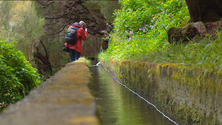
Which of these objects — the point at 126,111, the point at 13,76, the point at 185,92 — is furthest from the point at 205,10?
the point at 13,76

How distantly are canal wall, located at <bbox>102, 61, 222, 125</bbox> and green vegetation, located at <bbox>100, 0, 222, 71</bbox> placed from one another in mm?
160

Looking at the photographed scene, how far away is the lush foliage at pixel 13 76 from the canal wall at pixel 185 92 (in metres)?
2.54

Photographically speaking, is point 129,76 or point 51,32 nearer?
point 129,76

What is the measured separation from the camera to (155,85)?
253 inches

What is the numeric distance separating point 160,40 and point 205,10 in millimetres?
1377

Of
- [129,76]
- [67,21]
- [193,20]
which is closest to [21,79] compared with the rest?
[129,76]

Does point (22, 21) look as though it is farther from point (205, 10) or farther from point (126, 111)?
point (126, 111)

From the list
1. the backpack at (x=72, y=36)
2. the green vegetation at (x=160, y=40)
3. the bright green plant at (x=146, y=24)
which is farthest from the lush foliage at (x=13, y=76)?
the backpack at (x=72, y=36)

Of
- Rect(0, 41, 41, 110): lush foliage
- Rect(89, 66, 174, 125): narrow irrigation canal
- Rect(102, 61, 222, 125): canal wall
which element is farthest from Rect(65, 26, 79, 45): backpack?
Rect(102, 61, 222, 125): canal wall

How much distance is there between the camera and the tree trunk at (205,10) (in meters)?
9.13

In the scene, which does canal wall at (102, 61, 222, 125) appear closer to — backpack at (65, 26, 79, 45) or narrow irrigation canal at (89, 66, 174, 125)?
narrow irrigation canal at (89, 66, 174, 125)

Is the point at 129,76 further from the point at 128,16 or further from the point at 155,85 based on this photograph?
the point at 128,16

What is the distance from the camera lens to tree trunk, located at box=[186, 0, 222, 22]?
913 centimetres

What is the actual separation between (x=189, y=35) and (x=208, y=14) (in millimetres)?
1517
